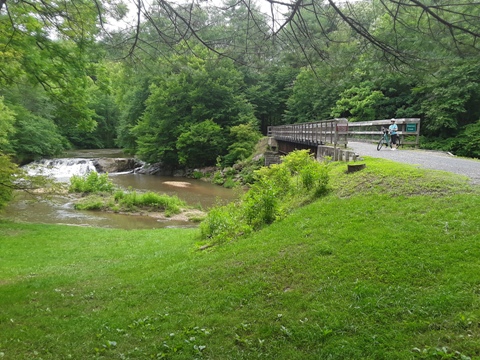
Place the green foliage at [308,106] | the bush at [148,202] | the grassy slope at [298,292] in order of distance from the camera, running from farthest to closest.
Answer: the green foliage at [308,106]
the bush at [148,202]
the grassy slope at [298,292]

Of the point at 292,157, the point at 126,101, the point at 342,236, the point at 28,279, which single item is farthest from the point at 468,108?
the point at 126,101

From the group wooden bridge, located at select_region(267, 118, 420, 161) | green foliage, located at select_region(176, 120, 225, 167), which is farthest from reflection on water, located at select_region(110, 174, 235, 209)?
wooden bridge, located at select_region(267, 118, 420, 161)

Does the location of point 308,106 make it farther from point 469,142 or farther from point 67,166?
point 67,166

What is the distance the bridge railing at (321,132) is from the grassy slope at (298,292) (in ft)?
19.3

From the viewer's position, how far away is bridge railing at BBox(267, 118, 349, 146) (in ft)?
46.0

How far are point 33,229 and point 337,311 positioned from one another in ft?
41.5

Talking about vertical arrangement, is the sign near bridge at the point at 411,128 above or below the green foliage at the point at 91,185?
above

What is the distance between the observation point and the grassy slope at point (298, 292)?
3.81 metres

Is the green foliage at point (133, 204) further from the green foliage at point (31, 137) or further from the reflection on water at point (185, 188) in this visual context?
the green foliage at point (31, 137)

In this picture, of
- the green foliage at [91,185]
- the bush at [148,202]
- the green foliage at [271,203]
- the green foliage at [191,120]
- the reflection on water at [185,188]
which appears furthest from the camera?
the green foliage at [191,120]

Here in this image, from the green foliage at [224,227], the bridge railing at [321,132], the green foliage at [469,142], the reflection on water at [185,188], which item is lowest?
the reflection on water at [185,188]

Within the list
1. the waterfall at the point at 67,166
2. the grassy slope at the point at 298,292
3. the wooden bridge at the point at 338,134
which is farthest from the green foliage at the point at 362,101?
the waterfall at the point at 67,166

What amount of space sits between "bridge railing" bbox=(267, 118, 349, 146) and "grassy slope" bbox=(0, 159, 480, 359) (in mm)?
5896

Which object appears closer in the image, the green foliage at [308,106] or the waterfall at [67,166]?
the waterfall at [67,166]
